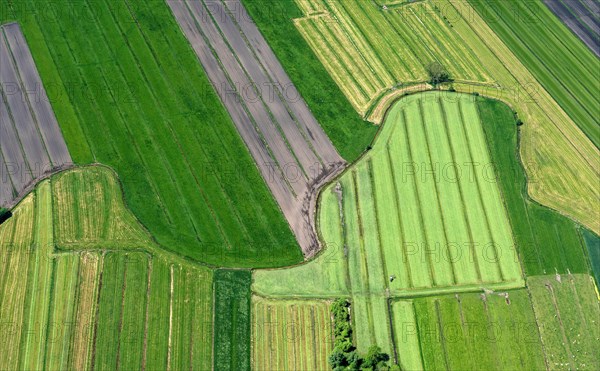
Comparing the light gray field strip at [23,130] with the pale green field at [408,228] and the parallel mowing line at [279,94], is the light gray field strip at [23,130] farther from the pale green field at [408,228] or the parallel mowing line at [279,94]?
the pale green field at [408,228]

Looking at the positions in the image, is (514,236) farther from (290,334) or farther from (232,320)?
(232,320)

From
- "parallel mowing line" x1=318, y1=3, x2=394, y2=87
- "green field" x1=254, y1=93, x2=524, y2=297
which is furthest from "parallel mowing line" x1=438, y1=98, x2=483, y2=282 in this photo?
"parallel mowing line" x1=318, y1=3, x2=394, y2=87

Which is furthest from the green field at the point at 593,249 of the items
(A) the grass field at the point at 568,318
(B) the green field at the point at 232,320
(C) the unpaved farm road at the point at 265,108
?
(B) the green field at the point at 232,320

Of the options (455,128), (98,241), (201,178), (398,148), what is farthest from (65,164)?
(455,128)

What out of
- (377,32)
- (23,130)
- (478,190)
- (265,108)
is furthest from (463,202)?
(23,130)

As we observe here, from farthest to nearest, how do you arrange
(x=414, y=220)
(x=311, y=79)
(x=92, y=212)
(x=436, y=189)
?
(x=311, y=79) → (x=436, y=189) → (x=414, y=220) → (x=92, y=212)
